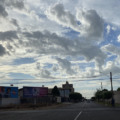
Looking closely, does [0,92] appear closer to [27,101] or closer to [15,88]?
[15,88]

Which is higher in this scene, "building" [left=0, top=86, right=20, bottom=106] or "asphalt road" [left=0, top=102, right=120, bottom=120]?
"building" [left=0, top=86, right=20, bottom=106]

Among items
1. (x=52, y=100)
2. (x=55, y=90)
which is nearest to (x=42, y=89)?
(x=52, y=100)

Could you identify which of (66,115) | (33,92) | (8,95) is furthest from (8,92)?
(66,115)

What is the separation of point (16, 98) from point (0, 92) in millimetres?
6975

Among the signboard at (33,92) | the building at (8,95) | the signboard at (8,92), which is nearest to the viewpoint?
the building at (8,95)

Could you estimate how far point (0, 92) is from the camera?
76.4 meters

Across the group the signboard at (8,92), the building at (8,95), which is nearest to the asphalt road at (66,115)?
the building at (8,95)

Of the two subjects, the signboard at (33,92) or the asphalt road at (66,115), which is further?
the signboard at (33,92)

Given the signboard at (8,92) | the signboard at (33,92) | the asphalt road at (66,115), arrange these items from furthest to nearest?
1. the signboard at (33,92)
2. the signboard at (8,92)
3. the asphalt road at (66,115)

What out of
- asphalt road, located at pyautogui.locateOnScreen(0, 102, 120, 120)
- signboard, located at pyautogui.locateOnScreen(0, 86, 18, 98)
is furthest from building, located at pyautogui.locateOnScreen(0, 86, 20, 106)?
asphalt road, located at pyautogui.locateOnScreen(0, 102, 120, 120)

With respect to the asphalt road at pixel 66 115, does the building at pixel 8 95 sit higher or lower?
higher

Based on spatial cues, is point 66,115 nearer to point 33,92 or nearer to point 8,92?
point 8,92

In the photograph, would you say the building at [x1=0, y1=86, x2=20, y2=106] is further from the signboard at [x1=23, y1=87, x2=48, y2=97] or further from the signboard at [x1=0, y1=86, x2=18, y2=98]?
the signboard at [x1=23, y1=87, x2=48, y2=97]

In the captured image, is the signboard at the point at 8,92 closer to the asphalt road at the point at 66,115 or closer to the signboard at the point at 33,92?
the signboard at the point at 33,92
